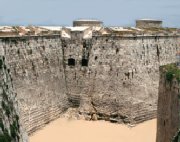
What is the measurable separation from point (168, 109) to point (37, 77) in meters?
12.1

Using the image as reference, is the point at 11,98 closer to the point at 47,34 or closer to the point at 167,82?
the point at 167,82

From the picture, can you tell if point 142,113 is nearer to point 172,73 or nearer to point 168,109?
point 168,109

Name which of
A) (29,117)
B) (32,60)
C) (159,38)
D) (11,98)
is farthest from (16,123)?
(159,38)

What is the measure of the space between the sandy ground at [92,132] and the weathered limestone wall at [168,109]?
355 inches

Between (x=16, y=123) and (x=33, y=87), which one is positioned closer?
(x=16, y=123)

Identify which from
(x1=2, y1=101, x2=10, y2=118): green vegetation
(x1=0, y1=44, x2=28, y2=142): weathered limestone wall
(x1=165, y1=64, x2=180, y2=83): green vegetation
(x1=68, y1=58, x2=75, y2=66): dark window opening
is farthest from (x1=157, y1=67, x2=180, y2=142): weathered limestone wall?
(x1=68, y1=58, x2=75, y2=66): dark window opening

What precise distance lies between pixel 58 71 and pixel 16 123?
1358cm

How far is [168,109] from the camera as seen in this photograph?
670 inches

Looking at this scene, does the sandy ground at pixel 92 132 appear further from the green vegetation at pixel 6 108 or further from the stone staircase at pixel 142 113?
the green vegetation at pixel 6 108

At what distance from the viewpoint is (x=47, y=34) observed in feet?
94.9

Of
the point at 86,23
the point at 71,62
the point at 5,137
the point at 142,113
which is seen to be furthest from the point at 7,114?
the point at 86,23

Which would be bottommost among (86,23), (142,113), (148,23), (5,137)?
(142,113)

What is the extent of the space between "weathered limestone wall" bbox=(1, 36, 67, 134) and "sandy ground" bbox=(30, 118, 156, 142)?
656 mm

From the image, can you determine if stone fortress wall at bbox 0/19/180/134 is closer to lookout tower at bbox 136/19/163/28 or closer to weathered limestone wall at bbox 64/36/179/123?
weathered limestone wall at bbox 64/36/179/123
